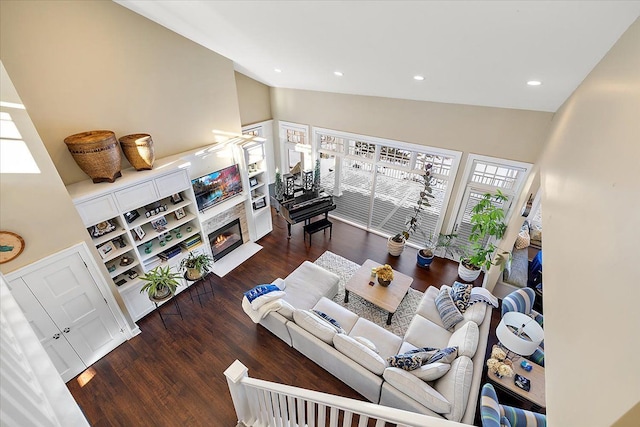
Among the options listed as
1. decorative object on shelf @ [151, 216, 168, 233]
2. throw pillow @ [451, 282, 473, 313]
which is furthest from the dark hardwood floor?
decorative object on shelf @ [151, 216, 168, 233]

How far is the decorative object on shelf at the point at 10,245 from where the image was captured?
281cm

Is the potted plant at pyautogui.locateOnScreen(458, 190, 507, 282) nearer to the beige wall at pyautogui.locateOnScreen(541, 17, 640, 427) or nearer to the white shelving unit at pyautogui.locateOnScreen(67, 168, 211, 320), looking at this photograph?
the beige wall at pyautogui.locateOnScreen(541, 17, 640, 427)

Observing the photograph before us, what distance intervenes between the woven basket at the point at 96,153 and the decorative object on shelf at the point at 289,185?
3.22m

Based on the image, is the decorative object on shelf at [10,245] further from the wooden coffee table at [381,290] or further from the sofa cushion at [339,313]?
the wooden coffee table at [381,290]

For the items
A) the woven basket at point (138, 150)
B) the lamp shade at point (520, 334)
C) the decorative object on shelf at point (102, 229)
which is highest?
the woven basket at point (138, 150)

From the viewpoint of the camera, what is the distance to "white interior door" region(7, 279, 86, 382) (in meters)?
3.02

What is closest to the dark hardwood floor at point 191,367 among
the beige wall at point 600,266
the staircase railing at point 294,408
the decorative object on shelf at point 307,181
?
the staircase railing at point 294,408

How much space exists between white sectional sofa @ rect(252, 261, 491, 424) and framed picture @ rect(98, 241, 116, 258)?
2372 mm

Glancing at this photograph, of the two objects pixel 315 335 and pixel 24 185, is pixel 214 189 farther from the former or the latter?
pixel 315 335

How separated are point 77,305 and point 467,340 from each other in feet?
15.8

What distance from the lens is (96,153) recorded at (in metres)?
3.33

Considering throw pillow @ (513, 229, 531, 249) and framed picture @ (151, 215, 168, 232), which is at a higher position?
framed picture @ (151, 215, 168, 232)

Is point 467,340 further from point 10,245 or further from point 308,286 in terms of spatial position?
point 10,245

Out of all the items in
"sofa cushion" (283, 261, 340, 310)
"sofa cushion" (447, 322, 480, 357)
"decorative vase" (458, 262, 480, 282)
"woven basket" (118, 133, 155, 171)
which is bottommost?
"decorative vase" (458, 262, 480, 282)
